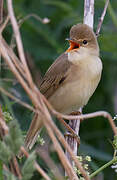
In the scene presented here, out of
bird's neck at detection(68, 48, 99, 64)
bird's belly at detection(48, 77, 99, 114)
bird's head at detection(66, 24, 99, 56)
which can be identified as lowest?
bird's belly at detection(48, 77, 99, 114)

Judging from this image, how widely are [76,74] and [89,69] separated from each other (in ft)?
0.39

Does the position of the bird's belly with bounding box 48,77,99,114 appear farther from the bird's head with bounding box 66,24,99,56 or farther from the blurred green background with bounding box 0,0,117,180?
the blurred green background with bounding box 0,0,117,180

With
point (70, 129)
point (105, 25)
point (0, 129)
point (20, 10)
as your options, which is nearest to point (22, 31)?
point (20, 10)

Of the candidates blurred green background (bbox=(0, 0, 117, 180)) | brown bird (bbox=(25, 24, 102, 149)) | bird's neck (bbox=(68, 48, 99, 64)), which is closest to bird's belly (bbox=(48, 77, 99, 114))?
brown bird (bbox=(25, 24, 102, 149))

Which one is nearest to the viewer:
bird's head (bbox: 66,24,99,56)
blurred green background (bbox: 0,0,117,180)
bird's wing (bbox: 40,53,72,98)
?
bird's head (bbox: 66,24,99,56)

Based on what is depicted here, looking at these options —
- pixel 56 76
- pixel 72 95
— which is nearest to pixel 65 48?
pixel 56 76

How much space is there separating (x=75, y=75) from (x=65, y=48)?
1.05 meters

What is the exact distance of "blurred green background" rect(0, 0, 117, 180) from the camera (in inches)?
157

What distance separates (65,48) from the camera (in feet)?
13.1

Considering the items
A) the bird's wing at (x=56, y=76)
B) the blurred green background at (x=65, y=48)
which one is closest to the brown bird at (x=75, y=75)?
the bird's wing at (x=56, y=76)

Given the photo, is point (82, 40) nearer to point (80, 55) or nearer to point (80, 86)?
point (80, 55)

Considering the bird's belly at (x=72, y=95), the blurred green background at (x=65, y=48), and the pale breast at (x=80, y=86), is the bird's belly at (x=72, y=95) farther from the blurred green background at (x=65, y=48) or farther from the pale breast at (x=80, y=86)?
the blurred green background at (x=65, y=48)

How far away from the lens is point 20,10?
400cm

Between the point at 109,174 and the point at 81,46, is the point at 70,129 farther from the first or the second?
the point at 109,174
